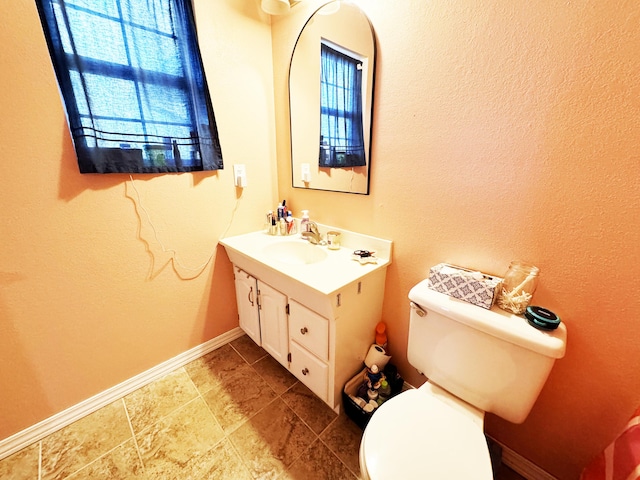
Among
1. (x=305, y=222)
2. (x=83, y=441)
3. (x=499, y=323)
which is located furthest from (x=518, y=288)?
(x=83, y=441)

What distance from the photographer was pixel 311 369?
1.23m

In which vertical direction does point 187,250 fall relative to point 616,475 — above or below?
above

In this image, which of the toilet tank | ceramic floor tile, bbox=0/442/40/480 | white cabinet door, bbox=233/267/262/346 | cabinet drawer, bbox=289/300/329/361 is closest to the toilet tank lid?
the toilet tank

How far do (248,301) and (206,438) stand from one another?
0.66 meters

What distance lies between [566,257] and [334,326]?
83 cm

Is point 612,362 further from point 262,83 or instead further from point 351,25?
point 262,83

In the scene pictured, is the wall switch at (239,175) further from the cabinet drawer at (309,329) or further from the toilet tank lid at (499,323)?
the toilet tank lid at (499,323)

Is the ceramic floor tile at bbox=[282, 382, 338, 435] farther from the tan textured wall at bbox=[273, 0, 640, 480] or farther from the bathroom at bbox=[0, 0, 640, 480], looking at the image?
the tan textured wall at bbox=[273, 0, 640, 480]

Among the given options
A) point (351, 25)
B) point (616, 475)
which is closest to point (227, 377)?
point (616, 475)

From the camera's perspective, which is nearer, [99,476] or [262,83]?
[99,476]

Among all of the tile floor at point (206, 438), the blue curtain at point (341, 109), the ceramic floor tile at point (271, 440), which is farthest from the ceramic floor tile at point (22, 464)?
the blue curtain at point (341, 109)

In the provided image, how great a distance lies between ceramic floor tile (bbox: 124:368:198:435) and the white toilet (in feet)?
3.56

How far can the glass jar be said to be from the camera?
85 centimetres

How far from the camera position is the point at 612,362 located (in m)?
0.80
